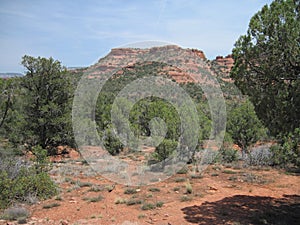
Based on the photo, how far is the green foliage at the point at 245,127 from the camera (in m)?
18.8

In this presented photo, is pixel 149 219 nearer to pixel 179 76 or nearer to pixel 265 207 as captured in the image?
pixel 265 207

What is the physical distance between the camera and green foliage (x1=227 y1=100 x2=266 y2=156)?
18.8m

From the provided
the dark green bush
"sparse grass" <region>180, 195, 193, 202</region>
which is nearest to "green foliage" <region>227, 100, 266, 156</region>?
"sparse grass" <region>180, 195, 193, 202</region>

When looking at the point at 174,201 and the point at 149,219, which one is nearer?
the point at 149,219

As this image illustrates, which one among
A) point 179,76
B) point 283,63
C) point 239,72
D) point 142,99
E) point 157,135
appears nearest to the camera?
point 283,63

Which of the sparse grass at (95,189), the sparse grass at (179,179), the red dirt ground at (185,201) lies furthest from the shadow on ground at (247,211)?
the sparse grass at (95,189)

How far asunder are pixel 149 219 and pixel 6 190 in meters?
4.69

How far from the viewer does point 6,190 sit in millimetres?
8820

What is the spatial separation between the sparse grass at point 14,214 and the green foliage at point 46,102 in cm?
677

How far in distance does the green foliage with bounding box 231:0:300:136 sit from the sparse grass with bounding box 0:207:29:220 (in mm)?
6970

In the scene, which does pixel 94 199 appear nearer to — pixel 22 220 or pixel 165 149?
pixel 22 220

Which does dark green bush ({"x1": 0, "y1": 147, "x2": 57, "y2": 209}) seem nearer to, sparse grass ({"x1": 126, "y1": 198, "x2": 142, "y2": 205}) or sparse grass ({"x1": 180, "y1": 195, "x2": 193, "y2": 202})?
sparse grass ({"x1": 126, "y1": 198, "x2": 142, "y2": 205})

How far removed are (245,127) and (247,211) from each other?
11.3m

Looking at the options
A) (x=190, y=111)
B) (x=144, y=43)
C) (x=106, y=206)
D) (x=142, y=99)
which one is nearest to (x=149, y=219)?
(x=106, y=206)
